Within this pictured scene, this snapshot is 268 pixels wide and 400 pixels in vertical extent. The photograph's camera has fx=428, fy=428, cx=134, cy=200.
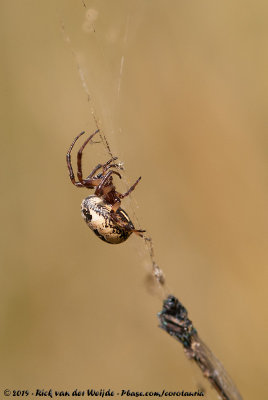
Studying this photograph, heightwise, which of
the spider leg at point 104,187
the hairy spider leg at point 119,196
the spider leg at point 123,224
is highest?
the spider leg at point 104,187

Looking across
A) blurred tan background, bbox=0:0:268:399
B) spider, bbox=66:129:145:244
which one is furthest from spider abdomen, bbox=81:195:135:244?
blurred tan background, bbox=0:0:268:399

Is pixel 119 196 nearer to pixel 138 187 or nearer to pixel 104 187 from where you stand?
pixel 104 187

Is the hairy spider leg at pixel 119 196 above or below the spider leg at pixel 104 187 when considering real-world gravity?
below

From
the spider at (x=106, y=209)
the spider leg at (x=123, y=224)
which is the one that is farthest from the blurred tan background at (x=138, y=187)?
the spider leg at (x=123, y=224)

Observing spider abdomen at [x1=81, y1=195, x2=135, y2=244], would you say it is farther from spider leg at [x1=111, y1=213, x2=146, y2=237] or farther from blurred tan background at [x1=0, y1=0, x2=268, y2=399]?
blurred tan background at [x1=0, y1=0, x2=268, y2=399]

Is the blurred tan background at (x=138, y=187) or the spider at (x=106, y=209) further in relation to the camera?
the blurred tan background at (x=138, y=187)

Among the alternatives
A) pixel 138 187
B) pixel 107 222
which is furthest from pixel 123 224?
pixel 138 187

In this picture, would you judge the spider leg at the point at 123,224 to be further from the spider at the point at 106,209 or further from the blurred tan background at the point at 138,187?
the blurred tan background at the point at 138,187
